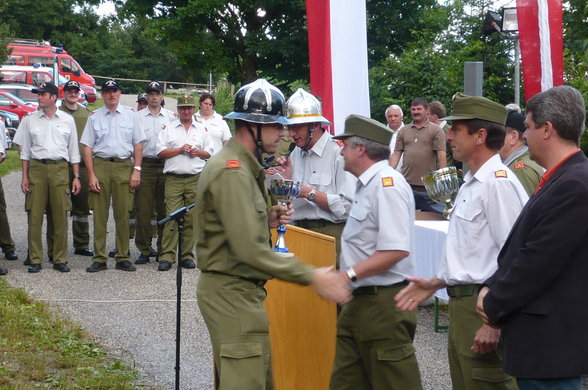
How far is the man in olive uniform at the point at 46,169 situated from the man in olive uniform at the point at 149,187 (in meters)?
1.05

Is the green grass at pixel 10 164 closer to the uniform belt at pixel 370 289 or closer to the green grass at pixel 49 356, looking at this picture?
the green grass at pixel 49 356

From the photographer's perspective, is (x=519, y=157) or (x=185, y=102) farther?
(x=185, y=102)


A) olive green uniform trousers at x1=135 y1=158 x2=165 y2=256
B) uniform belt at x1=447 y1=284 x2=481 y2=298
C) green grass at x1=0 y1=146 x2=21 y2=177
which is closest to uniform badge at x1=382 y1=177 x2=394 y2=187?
uniform belt at x1=447 y1=284 x2=481 y2=298

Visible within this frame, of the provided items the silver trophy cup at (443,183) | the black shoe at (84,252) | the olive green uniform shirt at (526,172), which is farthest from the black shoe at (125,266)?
the olive green uniform shirt at (526,172)

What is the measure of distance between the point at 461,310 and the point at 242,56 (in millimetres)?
23486

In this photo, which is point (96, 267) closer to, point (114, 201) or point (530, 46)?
point (114, 201)

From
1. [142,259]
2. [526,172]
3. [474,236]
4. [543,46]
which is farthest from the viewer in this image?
[142,259]

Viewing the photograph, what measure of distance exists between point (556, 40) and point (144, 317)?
4.68 metres

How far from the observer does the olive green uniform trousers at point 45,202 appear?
35.1 feet

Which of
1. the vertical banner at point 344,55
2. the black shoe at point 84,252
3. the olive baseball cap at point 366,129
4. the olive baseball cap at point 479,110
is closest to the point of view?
the olive baseball cap at point 479,110

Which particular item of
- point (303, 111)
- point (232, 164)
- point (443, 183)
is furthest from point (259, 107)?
point (443, 183)

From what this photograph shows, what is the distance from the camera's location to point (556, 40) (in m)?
7.33

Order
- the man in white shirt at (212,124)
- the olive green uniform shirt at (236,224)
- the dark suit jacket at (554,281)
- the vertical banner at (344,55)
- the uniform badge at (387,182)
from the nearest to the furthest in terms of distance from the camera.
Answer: the dark suit jacket at (554,281) → the olive green uniform shirt at (236,224) → the uniform badge at (387,182) → the vertical banner at (344,55) → the man in white shirt at (212,124)

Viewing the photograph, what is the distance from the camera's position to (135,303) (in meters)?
9.20
